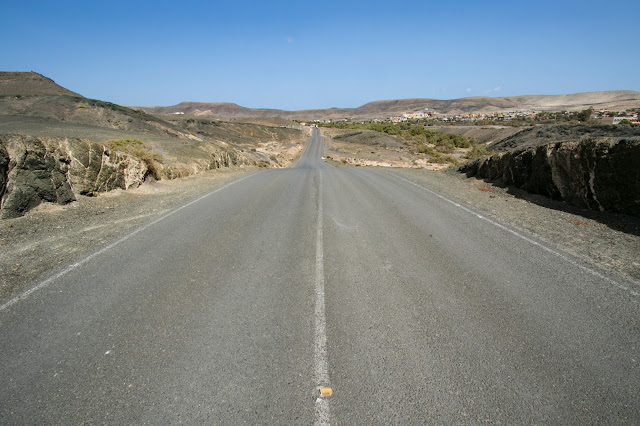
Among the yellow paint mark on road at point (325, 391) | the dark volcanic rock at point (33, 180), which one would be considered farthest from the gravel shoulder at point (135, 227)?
the yellow paint mark on road at point (325, 391)

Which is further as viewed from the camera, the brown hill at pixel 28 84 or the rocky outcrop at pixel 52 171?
the brown hill at pixel 28 84

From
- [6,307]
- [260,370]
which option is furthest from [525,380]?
[6,307]

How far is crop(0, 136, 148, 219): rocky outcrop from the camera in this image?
831 centimetres

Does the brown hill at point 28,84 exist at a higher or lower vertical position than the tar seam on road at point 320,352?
higher

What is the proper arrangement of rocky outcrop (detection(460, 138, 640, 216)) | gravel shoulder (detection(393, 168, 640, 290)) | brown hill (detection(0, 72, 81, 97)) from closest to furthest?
1. gravel shoulder (detection(393, 168, 640, 290))
2. rocky outcrop (detection(460, 138, 640, 216))
3. brown hill (detection(0, 72, 81, 97))

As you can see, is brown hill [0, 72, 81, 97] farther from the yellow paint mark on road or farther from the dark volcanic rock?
the yellow paint mark on road

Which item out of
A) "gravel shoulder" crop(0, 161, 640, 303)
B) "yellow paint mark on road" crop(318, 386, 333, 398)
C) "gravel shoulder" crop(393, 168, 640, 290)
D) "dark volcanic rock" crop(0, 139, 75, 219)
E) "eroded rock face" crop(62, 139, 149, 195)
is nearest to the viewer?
"yellow paint mark on road" crop(318, 386, 333, 398)

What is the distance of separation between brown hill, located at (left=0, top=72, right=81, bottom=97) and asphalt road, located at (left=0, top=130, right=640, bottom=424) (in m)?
54.6

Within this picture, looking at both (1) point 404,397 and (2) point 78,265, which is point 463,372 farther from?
(2) point 78,265

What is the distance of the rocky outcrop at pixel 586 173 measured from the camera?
320 inches

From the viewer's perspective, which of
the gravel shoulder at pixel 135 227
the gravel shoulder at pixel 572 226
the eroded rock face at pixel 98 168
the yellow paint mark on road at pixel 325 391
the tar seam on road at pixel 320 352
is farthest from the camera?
the eroded rock face at pixel 98 168

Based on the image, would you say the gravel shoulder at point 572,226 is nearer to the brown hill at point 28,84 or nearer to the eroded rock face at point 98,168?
the eroded rock face at point 98,168

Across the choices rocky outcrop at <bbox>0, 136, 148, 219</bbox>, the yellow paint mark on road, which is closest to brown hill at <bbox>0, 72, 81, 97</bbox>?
rocky outcrop at <bbox>0, 136, 148, 219</bbox>

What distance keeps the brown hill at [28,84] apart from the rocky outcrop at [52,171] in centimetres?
4509
